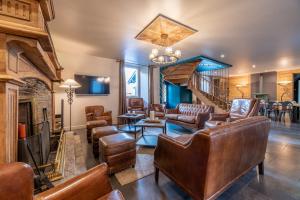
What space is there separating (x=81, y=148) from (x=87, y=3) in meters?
2.65

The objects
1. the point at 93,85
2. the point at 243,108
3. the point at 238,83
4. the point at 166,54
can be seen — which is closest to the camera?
the point at 166,54

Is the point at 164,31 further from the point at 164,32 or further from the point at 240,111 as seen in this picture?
the point at 240,111

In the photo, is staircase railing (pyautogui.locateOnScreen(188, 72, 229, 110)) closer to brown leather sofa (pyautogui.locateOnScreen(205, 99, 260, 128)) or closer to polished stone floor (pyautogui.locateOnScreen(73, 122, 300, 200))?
brown leather sofa (pyautogui.locateOnScreen(205, 99, 260, 128))

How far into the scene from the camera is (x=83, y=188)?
0.89 meters

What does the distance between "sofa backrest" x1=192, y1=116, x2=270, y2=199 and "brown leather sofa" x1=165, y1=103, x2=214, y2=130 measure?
2118 millimetres

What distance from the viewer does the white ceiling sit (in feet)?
7.01

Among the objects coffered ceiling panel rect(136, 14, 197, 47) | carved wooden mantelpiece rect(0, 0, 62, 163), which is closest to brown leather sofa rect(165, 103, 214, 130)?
coffered ceiling panel rect(136, 14, 197, 47)

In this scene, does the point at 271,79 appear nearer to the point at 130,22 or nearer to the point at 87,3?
the point at 130,22

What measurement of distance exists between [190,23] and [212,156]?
250cm

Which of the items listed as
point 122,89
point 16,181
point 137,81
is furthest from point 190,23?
point 137,81

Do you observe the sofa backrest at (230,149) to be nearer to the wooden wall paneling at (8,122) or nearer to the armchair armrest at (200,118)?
the wooden wall paneling at (8,122)

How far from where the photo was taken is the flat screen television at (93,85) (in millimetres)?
4664

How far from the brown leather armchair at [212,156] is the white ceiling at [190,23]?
1862mm

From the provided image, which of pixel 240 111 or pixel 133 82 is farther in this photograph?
pixel 133 82
